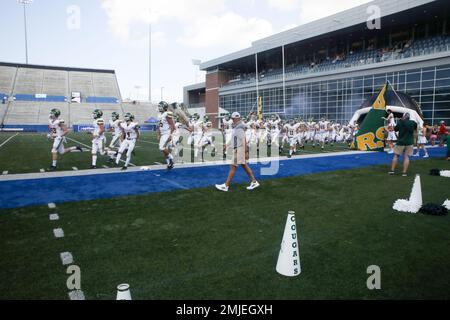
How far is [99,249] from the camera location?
432 centimetres

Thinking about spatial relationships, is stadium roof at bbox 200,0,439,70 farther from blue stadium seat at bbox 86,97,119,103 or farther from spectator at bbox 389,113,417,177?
blue stadium seat at bbox 86,97,119,103

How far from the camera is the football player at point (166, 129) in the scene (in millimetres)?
11094

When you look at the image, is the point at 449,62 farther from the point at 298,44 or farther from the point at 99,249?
the point at 99,249

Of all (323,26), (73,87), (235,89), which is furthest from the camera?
(73,87)

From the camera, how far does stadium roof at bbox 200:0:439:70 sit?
97.7ft

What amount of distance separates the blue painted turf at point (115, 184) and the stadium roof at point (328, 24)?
25.9 metres

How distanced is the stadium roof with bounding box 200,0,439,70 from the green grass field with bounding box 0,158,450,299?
2964cm

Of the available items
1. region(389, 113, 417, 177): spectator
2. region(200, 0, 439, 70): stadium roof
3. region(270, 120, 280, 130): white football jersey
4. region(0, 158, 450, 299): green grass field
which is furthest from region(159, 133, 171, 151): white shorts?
region(200, 0, 439, 70): stadium roof

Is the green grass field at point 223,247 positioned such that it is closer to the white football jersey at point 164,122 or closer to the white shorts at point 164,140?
the white shorts at point 164,140

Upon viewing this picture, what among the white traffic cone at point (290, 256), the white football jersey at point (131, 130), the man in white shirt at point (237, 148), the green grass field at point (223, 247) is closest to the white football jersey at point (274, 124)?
the white football jersey at point (131, 130)

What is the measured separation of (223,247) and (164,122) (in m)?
7.84
